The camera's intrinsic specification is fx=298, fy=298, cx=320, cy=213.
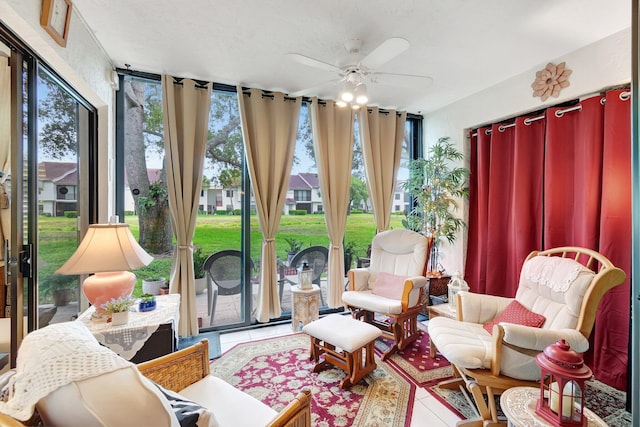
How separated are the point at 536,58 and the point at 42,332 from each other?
11.6 ft

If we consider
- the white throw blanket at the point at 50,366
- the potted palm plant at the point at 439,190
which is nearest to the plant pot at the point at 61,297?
the white throw blanket at the point at 50,366

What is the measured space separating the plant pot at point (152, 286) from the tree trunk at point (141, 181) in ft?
1.02

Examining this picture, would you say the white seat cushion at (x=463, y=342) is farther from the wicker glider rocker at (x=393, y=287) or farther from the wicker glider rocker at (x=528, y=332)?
the wicker glider rocker at (x=393, y=287)

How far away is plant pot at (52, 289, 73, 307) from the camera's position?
202cm

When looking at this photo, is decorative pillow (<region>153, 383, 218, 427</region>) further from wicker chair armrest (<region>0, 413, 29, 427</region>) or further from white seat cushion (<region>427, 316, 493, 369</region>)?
white seat cushion (<region>427, 316, 493, 369</region>)

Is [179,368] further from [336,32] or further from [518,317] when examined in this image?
[336,32]

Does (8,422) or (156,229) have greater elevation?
(156,229)

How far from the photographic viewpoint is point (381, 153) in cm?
380

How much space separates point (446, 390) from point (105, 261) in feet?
8.06

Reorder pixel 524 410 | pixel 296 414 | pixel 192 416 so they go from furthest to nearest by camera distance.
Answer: pixel 524 410 → pixel 296 414 → pixel 192 416

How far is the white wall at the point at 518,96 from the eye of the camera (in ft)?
7.10

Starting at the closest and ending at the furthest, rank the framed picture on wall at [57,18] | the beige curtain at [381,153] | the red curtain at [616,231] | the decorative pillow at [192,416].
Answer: the decorative pillow at [192,416] → the framed picture on wall at [57,18] → the red curtain at [616,231] → the beige curtain at [381,153]

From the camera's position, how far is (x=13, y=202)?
1.58 metres

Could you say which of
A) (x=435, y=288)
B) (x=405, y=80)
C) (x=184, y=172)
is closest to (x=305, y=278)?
(x=435, y=288)
